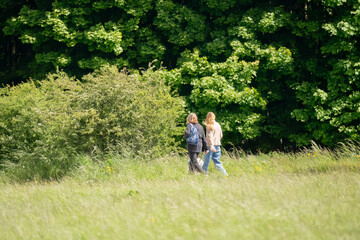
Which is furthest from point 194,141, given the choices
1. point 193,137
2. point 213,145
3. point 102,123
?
point 102,123

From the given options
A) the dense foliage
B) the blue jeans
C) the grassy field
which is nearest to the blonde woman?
the blue jeans

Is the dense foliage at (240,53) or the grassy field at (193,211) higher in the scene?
the dense foliage at (240,53)

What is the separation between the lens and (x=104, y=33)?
15.8 metres

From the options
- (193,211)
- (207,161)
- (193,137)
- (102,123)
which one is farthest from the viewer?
(102,123)

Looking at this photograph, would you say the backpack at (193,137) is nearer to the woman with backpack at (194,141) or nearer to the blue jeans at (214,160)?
the woman with backpack at (194,141)

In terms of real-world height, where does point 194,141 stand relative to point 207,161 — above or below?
above

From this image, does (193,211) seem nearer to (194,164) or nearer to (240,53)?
(194,164)

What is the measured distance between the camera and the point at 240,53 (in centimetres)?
1511

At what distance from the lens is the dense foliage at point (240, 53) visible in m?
14.1

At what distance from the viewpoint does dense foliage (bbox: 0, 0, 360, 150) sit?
1406 cm

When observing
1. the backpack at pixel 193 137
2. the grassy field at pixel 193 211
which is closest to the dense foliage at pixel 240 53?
the backpack at pixel 193 137

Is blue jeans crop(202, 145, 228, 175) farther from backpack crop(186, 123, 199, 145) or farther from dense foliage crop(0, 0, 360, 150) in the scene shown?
dense foliage crop(0, 0, 360, 150)

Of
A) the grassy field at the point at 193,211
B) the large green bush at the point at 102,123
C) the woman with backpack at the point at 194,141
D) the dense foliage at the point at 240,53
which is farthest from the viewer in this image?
the dense foliage at the point at 240,53

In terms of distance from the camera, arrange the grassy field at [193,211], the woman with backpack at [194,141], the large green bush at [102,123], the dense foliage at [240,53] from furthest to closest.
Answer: the dense foliage at [240,53]
the large green bush at [102,123]
the woman with backpack at [194,141]
the grassy field at [193,211]
